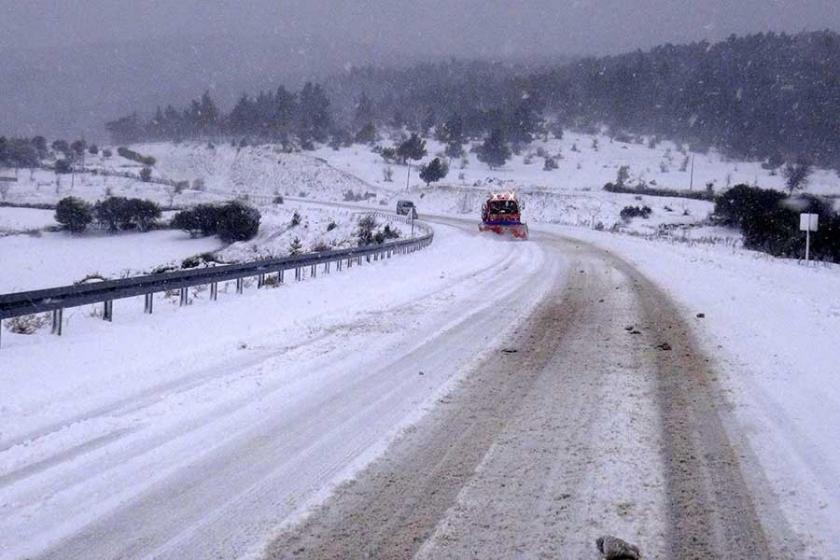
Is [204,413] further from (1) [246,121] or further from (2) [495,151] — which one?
(1) [246,121]

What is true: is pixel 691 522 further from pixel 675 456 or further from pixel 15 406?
pixel 15 406

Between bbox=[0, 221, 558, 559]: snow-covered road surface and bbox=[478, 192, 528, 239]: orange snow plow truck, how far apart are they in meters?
27.8

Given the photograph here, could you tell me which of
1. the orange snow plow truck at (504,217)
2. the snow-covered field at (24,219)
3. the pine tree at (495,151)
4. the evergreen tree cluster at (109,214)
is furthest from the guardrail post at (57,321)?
the pine tree at (495,151)

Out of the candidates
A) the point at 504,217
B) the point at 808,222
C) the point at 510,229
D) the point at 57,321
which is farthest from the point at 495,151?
the point at 57,321

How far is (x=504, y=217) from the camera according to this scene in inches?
1724

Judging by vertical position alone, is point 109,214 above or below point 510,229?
below

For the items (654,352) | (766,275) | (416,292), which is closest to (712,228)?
(766,275)

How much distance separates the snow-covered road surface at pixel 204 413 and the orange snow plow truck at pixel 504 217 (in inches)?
1095

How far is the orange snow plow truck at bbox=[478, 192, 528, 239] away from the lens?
4262cm

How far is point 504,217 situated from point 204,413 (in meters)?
37.4

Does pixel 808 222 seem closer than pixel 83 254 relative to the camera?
Yes

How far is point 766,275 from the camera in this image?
78.2 ft

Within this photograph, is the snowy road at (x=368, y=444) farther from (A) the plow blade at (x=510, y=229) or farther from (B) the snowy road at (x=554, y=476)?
(A) the plow blade at (x=510, y=229)

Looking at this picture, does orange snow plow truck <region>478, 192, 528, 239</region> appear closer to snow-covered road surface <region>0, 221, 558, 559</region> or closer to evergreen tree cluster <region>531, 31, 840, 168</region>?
snow-covered road surface <region>0, 221, 558, 559</region>
